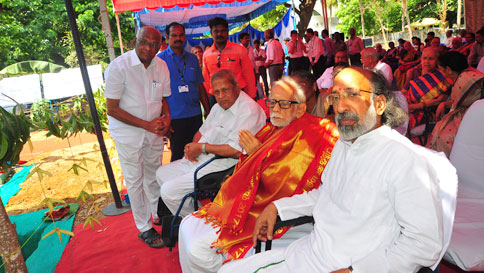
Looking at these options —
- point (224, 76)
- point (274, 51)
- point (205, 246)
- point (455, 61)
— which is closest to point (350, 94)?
point (205, 246)

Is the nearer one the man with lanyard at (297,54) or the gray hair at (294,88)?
the gray hair at (294,88)

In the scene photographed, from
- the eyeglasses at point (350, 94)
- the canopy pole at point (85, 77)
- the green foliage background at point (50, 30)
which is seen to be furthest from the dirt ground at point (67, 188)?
the green foliage background at point (50, 30)

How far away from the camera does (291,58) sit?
37.4ft

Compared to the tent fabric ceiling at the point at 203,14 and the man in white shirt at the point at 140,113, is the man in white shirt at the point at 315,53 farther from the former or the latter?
the man in white shirt at the point at 140,113

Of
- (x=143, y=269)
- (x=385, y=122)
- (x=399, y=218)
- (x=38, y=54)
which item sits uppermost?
(x=38, y=54)

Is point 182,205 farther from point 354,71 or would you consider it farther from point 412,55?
point 412,55

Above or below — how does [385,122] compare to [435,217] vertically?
above

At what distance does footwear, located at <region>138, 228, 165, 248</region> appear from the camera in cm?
350

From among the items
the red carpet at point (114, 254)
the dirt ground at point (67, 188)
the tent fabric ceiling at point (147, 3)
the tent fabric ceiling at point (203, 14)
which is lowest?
the red carpet at point (114, 254)

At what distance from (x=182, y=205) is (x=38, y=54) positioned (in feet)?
77.8

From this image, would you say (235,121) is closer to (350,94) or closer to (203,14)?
(350,94)

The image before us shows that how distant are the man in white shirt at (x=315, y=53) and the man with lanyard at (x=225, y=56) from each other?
6692mm

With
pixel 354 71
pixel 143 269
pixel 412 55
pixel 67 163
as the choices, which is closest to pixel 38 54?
pixel 67 163

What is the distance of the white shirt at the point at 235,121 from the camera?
315cm
